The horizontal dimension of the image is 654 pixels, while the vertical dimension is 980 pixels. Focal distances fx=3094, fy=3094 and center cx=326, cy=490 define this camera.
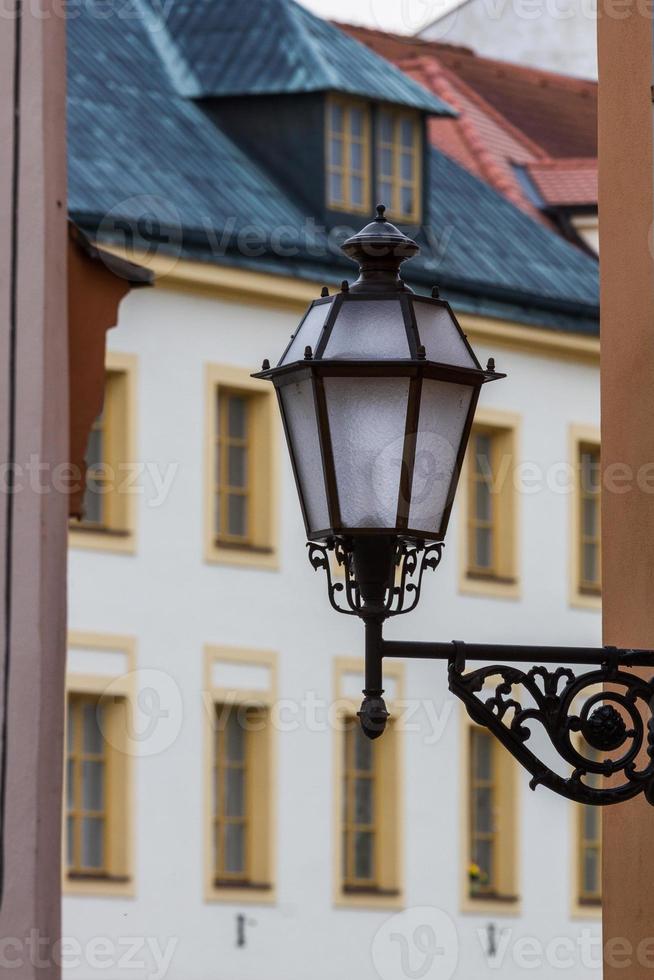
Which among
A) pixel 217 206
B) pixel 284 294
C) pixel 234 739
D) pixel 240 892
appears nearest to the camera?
pixel 240 892

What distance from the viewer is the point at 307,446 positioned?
6.89 metres

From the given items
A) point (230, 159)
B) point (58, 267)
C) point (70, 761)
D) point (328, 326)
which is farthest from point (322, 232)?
point (328, 326)

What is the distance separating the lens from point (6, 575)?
8695mm

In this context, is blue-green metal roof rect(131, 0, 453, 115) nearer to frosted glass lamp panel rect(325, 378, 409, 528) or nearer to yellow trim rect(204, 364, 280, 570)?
yellow trim rect(204, 364, 280, 570)

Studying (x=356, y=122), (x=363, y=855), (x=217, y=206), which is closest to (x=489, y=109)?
(x=356, y=122)

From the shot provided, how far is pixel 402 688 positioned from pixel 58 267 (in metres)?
19.9

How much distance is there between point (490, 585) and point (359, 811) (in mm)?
2818

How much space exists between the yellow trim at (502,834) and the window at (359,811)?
99 centimetres

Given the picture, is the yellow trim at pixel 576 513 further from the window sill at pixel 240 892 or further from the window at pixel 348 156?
the window sill at pixel 240 892

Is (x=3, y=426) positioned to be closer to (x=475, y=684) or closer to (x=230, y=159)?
(x=475, y=684)

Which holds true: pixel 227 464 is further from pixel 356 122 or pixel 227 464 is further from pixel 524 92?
pixel 524 92

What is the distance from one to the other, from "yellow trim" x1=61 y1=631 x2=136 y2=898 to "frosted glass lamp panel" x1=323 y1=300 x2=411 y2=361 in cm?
1961

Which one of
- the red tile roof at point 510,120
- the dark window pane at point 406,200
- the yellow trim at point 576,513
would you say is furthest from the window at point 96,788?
the red tile roof at point 510,120

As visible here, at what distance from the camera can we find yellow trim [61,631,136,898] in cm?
2644
